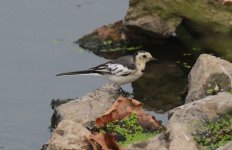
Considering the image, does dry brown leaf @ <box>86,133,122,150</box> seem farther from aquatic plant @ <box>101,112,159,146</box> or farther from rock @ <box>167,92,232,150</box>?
rock @ <box>167,92,232,150</box>

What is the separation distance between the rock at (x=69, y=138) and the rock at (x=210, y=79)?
262 cm

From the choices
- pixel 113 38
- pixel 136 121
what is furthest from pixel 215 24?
pixel 136 121

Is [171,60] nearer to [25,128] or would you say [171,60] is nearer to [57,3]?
[57,3]

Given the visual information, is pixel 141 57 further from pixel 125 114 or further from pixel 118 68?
pixel 125 114

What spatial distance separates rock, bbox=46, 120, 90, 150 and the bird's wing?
3042mm

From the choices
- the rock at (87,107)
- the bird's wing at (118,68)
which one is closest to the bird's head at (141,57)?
the bird's wing at (118,68)

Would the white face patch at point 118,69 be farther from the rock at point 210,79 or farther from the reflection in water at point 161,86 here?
the rock at point 210,79

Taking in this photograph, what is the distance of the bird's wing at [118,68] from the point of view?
13117 mm

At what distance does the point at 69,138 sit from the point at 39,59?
5.09m

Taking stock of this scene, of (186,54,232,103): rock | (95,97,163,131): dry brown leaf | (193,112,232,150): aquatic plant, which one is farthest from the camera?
(186,54,232,103): rock

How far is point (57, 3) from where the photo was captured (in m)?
17.4

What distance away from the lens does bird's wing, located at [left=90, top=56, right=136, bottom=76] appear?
1312 centimetres

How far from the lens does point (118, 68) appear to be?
519 inches

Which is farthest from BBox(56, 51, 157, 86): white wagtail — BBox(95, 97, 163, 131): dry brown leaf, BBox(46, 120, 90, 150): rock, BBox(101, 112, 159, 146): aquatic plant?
BBox(46, 120, 90, 150): rock
